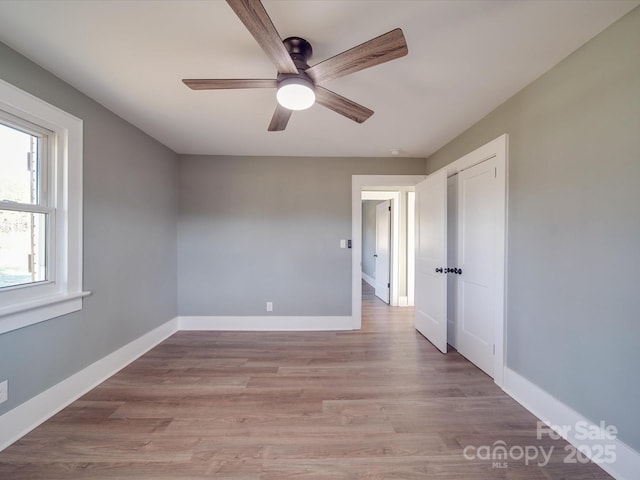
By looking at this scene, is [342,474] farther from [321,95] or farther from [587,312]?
→ [321,95]

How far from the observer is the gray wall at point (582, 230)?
127 centimetres

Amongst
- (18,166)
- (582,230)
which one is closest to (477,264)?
(582,230)

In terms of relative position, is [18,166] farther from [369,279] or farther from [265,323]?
[369,279]

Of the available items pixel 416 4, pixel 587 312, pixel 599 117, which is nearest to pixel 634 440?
pixel 587 312

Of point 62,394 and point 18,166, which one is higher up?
point 18,166

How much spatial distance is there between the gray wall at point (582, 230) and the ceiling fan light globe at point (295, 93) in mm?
1561

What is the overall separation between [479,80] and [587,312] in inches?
63.0

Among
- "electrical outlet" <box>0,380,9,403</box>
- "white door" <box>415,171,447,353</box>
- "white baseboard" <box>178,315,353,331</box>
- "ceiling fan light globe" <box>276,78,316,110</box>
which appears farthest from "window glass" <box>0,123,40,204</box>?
"white door" <box>415,171,447,353</box>

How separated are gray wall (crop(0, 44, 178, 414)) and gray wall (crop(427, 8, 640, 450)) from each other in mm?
3321

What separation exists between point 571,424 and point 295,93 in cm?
251

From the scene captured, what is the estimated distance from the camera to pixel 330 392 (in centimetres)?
204

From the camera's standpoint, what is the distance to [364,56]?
121 cm

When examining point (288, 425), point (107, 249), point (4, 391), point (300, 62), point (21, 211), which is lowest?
point (288, 425)

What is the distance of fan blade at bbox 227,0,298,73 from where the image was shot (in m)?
0.95
